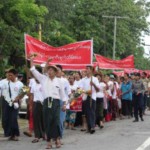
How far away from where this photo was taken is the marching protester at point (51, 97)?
11039 millimetres

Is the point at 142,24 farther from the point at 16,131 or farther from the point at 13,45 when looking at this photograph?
the point at 16,131

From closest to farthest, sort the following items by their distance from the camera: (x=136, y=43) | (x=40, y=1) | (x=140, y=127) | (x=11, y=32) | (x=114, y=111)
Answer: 1. (x=140, y=127)
2. (x=114, y=111)
3. (x=11, y=32)
4. (x=40, y=1)
5. (x=136, y=43)

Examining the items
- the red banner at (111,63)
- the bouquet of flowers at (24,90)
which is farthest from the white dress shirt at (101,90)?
the red banner at (111,63)

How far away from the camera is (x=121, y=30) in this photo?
52562 millimetres

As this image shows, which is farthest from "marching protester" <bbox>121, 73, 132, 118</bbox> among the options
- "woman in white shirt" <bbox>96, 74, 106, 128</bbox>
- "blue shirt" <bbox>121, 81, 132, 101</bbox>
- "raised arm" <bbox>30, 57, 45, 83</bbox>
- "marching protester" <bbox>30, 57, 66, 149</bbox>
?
"raised arm" <bbox>30, 57, 45, 83</bbox>

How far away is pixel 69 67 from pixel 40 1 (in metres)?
19.1

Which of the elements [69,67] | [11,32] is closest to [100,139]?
[69,67]

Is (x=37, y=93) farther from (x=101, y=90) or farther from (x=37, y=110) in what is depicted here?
(x=101, y=90)

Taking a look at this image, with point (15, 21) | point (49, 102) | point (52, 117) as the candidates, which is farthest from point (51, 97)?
point (15, 21)

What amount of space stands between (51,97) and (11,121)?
192 cm

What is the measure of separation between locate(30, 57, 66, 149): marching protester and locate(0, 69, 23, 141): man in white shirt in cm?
158

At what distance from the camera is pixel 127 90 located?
65.6 feet

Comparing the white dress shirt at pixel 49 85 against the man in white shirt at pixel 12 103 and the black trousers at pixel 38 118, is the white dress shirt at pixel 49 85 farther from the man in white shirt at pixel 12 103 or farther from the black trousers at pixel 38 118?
the man in white shirt at pixel 12 103

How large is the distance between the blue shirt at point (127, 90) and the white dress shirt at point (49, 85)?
900 cm
